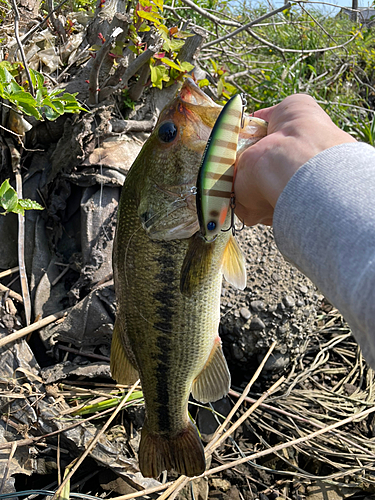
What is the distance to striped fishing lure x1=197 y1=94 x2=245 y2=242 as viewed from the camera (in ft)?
4.26

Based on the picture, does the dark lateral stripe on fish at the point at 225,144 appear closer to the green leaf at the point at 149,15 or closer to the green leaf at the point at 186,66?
the green leaf at the point at 149,15

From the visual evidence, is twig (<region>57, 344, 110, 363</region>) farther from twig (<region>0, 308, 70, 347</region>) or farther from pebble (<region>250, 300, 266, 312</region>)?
pebble (<region>250, 300, 266, 312</region>)

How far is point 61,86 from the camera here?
3906 millimetres

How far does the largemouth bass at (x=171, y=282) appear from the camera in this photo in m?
1.57

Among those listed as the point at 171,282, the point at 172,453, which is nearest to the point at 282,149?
the point at 171,282

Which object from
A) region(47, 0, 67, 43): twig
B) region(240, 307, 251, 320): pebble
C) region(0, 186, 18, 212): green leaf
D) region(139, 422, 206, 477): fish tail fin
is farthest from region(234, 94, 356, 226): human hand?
region(47, 0, 67, 43): twig

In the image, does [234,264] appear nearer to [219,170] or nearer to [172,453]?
[219,170]

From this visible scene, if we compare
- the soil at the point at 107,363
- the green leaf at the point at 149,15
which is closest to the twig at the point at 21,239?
the soil at the point at 107,363

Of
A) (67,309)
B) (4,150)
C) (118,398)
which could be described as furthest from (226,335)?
(4,150)

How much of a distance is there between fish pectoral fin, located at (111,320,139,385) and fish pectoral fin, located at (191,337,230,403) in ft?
0.99

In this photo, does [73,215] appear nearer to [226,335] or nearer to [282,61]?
[226,335]

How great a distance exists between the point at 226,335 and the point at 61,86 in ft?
8.67

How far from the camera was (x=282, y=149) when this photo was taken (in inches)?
50.6

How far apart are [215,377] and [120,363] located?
1.44 ft
